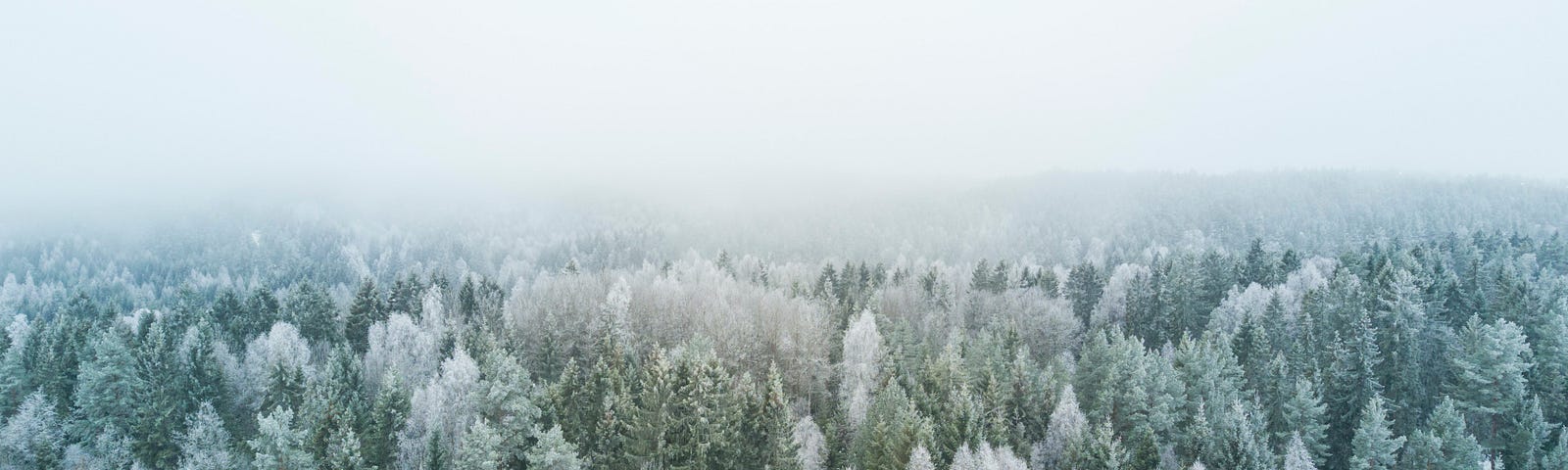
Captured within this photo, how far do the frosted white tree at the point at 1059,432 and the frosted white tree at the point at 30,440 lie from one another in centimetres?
6663

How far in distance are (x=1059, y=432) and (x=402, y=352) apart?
49.4 m

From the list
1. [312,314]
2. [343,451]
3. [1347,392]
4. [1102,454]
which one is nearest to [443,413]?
[343,451]

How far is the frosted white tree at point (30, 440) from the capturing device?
4928cm

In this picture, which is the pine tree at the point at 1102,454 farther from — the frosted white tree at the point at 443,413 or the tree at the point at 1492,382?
the frosted white tree at the point at 443,413

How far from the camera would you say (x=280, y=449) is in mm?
40500

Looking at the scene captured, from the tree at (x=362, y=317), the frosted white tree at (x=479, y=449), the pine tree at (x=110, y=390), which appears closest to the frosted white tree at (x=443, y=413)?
the frosted white tree at (x=479, y=449)

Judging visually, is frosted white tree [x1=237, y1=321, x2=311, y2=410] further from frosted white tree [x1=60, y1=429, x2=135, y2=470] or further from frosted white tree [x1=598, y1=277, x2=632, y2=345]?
frosted white tree [x1=598, y1=277, x2=632, y2=345]

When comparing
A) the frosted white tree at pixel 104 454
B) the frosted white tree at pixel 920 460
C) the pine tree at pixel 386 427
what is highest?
the frosted white tree at pixel 920 460

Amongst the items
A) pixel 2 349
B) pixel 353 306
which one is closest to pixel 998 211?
pixel 353 306

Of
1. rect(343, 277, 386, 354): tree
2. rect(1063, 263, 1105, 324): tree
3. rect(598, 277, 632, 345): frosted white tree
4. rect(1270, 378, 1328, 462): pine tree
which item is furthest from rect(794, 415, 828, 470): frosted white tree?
rect(1063, 263, 1105, 324): tree

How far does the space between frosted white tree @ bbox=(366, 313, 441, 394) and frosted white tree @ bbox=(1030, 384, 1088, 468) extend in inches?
1754

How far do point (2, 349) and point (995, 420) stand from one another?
8061cm

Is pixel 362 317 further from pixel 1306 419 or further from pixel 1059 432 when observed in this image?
pixel 1306 419

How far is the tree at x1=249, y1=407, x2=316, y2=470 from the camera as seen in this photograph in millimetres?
40156
